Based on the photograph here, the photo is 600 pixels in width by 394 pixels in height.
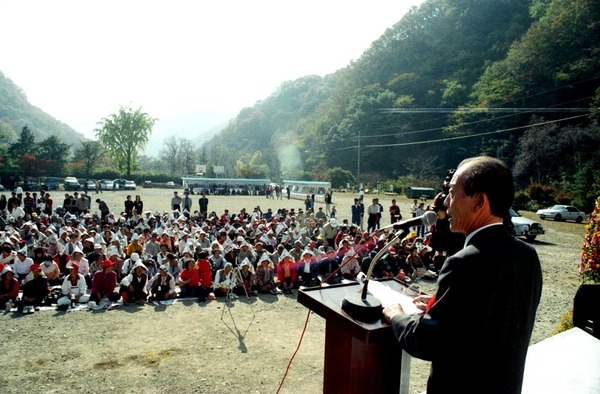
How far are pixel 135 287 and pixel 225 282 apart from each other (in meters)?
2.07

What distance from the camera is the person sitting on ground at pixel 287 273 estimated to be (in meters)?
9.89

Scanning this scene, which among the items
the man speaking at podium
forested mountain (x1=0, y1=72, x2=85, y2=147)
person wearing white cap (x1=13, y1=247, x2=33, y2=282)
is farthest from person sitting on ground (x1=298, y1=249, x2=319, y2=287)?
forested mountain (x1=0, y1=72, x2=85, y2=147)

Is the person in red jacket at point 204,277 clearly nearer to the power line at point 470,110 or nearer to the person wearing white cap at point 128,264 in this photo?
the person wearing white cap at point 128,264

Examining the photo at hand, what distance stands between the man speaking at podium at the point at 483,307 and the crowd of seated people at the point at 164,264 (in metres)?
4.74

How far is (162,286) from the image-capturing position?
864cm

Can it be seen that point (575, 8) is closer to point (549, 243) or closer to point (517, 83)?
point (517, 83)

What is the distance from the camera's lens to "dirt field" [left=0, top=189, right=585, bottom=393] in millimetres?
5062

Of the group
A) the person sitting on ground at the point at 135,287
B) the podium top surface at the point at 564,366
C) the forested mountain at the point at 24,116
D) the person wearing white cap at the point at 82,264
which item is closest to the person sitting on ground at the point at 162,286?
the person sitting on ground at the point at 135,287

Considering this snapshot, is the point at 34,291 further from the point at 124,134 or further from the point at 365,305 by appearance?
the point at 124,134

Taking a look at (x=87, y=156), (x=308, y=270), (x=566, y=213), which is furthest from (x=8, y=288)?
(x=87, y=156)

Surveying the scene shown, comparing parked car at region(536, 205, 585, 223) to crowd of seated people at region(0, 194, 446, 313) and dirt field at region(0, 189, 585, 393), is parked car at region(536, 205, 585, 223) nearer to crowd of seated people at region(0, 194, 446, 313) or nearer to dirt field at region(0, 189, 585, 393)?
crowd of seated people at region(0, 194, 446, 313)

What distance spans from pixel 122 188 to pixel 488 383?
56227 mm

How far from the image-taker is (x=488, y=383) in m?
1.43

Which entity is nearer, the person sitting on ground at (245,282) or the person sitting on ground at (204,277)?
the person sitting on ground at (204,277)
